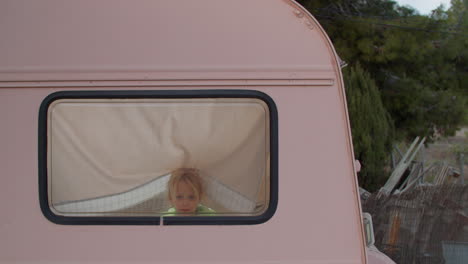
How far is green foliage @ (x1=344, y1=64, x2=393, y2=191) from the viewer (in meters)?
9.54

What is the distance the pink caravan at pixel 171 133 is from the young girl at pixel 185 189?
0.04m

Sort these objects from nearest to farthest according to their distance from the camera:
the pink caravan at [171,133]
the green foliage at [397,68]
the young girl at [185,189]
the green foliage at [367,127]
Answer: the pink caravan at [171,133], the young girl at [185,189], the green foliage at [367,127], the green foliage at [397,68]

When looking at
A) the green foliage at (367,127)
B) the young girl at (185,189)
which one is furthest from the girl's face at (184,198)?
the green foliage at (367,127)

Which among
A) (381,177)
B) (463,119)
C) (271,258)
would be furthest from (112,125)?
(463,119)

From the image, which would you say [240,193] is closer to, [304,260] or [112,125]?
[304,260]

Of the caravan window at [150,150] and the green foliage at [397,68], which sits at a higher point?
the green foliage at [397,68]

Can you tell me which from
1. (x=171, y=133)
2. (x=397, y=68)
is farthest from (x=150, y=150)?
(x=397, y=68)

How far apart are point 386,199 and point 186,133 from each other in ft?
17.0

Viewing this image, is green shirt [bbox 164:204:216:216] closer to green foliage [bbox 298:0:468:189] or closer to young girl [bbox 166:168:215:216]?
young girl [bbox 166:168:215:216]

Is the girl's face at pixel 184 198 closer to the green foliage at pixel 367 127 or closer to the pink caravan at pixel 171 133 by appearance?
the pink caravan at pixel 171 133

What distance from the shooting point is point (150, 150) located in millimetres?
2607

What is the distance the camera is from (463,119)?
11984 mm

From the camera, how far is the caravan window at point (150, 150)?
2.55 metres

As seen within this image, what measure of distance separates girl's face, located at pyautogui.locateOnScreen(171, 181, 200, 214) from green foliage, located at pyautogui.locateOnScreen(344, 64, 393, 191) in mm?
7313
